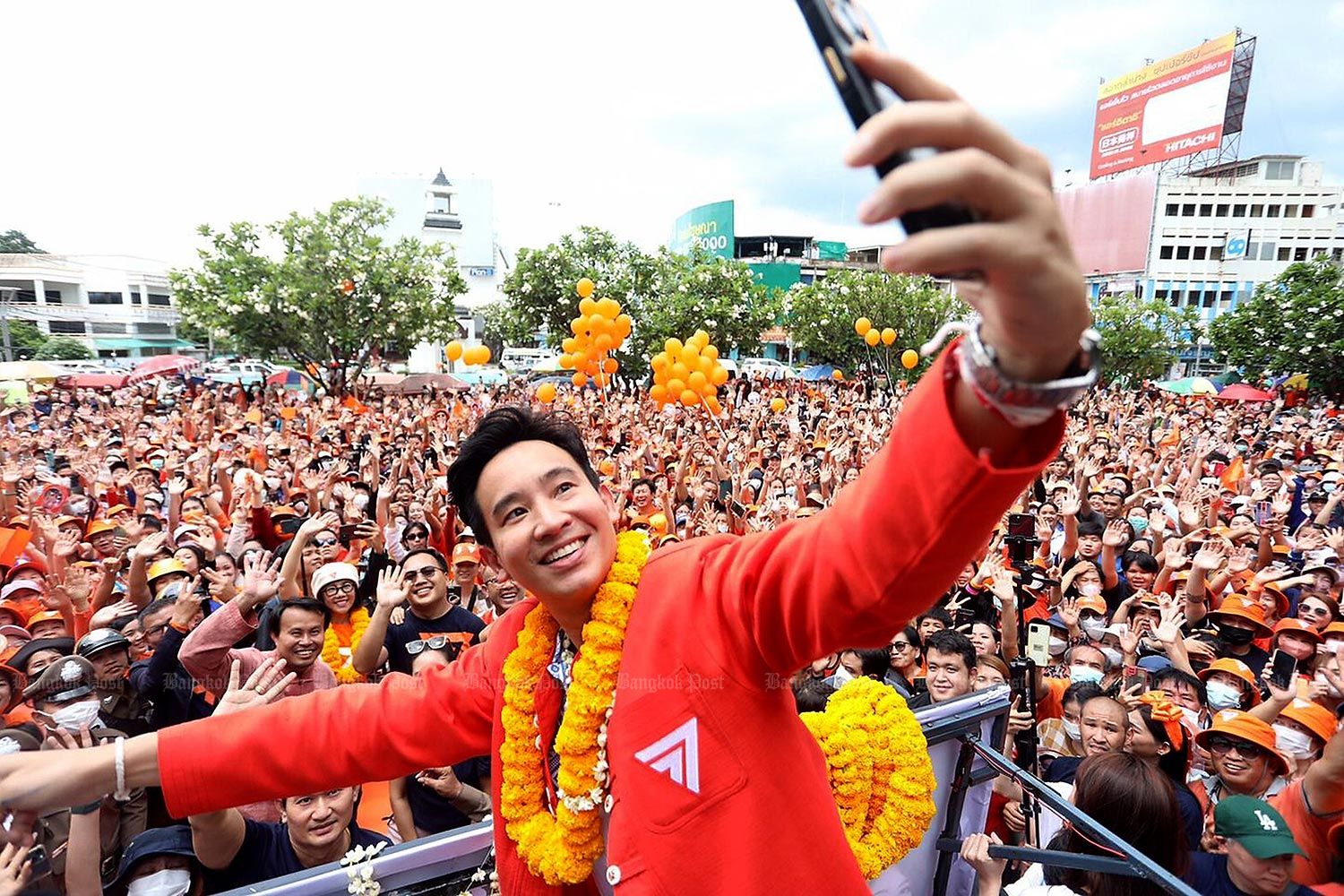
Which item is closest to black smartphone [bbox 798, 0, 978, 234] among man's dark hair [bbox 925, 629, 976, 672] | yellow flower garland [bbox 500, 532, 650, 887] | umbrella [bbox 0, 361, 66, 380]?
yellow flower garland [bbox 500, 532, 650, 887]

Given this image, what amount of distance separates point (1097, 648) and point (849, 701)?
2631 millimetres

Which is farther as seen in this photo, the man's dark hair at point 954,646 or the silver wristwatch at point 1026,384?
the man's dark hair at point 954,646

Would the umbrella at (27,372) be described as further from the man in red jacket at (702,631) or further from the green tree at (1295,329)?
the green tree at (1295,329)

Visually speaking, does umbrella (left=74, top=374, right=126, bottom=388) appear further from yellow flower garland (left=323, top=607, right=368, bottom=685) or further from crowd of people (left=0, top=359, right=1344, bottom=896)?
yellow flower garland (left=323, top=607, right=368, bottom=685)

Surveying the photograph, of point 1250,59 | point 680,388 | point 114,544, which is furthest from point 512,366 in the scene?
point 1250,59

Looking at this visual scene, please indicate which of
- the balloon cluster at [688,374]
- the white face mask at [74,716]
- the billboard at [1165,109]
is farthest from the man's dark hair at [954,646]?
the billboard at [1165,109]

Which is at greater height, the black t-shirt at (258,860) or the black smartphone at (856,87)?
the black smartphone at (856,87)

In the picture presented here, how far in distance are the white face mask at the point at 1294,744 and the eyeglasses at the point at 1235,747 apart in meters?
0.22

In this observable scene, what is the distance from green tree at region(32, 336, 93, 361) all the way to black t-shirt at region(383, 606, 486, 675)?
1638 inches

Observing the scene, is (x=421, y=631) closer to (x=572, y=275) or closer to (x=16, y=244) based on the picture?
(x=572, y=275)

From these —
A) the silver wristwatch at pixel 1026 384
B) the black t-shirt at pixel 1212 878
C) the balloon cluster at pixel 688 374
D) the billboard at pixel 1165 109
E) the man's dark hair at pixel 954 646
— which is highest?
the billboard at pixel 1165 109

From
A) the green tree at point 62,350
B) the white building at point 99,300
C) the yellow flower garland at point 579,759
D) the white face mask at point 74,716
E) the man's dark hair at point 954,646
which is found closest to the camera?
the yellow flower garland at point 579,759

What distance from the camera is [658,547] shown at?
6.55ft

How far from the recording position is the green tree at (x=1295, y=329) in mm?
17953
